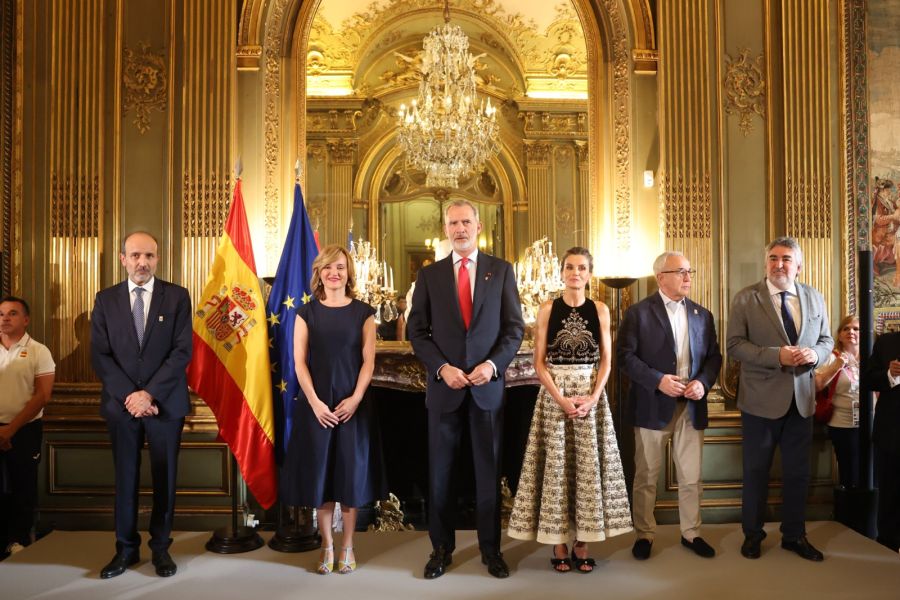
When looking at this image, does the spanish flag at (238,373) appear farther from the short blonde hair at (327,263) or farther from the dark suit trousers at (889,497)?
the dark suit trousers at (889,497)

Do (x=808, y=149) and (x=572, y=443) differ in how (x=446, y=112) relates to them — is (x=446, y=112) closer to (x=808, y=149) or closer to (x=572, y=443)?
(x=808, y=149)

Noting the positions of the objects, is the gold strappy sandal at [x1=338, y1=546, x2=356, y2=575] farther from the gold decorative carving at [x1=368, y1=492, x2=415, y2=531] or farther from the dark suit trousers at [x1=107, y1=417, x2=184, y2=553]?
the gold decorative carving at [x1=368, y1=492, x2=415, y2=531]

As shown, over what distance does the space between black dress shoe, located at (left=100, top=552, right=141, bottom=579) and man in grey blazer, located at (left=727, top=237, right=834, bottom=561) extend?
3215 millimetres

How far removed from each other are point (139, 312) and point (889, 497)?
4165mm

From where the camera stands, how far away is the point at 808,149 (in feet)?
18.6

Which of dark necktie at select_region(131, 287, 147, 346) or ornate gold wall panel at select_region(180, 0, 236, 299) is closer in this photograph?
dark necktie at select_region(131, 287, 147, 346)

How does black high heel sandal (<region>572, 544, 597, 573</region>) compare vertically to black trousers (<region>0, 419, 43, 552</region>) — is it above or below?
below

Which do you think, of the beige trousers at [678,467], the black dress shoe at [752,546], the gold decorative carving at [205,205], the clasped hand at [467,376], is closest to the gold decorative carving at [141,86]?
the gold decorative carving at [205,205]

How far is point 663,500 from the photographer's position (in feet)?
18.1

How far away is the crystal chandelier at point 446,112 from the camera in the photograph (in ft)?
26.3

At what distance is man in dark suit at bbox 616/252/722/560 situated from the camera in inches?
173

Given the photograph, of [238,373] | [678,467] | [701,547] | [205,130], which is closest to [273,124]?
[205,130]

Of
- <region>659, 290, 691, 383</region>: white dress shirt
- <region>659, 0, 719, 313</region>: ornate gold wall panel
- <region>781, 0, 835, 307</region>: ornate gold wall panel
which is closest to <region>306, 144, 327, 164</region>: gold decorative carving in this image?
<region>659, 0, 719, 313</region>: ornate gold wall panel

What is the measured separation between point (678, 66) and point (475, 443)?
316cm
